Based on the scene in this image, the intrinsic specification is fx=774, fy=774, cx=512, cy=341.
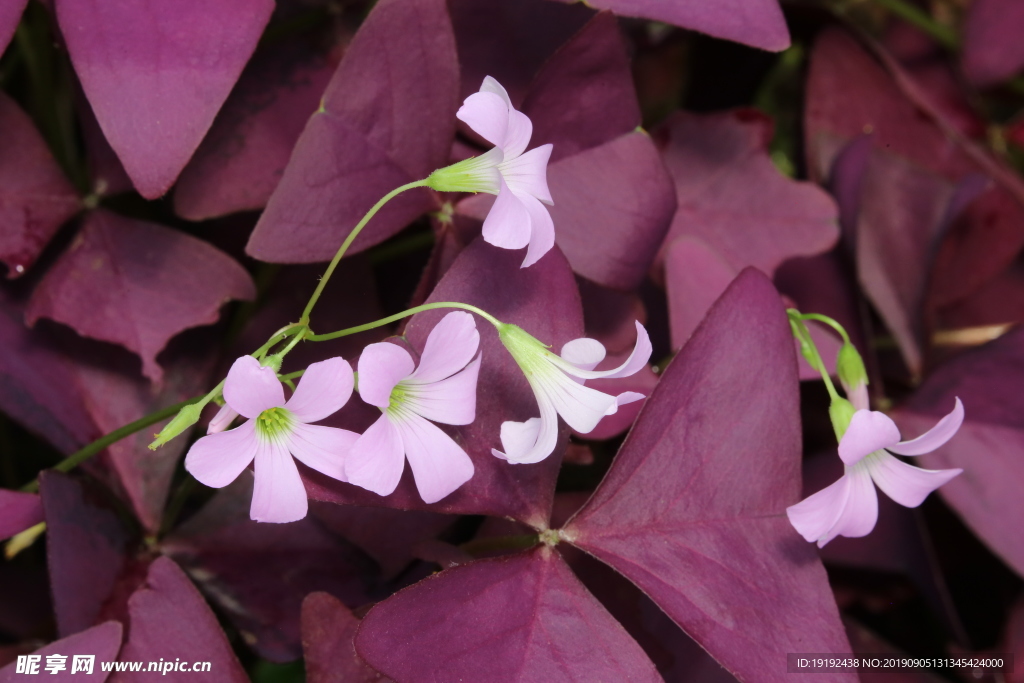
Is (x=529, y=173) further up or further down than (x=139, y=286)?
further up

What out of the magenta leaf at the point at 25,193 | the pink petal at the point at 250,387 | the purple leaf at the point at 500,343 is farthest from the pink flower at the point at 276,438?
the magenta leaf at the point at 25,193

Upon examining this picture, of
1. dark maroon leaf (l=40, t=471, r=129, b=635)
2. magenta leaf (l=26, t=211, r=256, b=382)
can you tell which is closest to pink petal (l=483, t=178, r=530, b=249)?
magenta leaf (l=26, t=211, r=256, b=382)

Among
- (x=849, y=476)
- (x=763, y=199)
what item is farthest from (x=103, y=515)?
(x=763, y=199)

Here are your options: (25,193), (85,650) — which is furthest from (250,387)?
(25,193)

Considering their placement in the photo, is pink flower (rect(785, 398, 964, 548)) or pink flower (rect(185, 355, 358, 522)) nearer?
pink flower (rect(185, 355, 358, 522))

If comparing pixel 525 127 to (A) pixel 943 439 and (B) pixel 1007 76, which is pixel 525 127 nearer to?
(A) pixel 943 439

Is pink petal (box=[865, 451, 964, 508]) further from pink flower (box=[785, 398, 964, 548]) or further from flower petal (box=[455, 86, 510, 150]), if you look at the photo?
flower petal (box=[455, 86, 510, 150])

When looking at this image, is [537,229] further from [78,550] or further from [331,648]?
[78,550]
